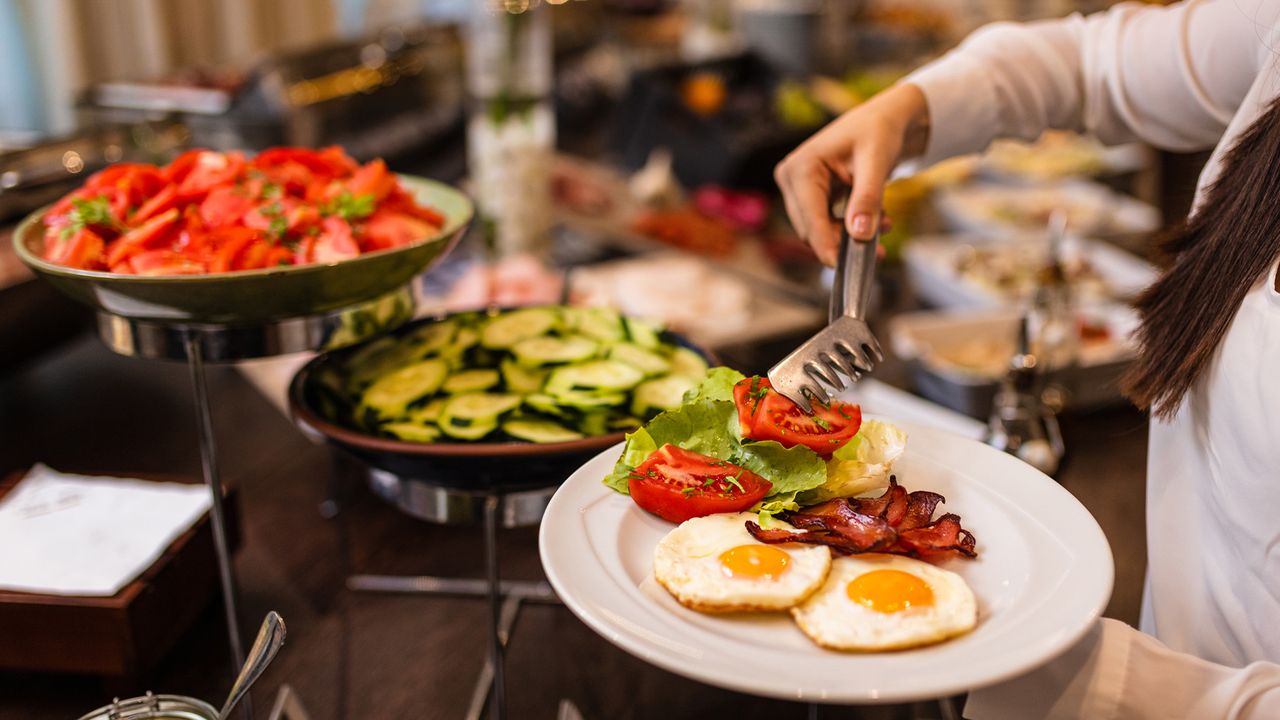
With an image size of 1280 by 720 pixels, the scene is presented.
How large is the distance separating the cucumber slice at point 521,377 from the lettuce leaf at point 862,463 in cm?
46

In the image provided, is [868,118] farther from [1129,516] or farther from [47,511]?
[47,511]

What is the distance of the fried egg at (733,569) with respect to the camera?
0.78 meters

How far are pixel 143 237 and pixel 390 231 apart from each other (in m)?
0.28

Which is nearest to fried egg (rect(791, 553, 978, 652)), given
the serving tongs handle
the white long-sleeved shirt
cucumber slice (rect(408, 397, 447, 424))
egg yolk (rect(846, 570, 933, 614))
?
egg yolk (rect(846, 570, 933, 614))

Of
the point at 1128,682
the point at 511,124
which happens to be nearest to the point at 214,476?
the point at 1128,682

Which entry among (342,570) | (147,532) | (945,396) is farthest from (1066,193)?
(147,532)

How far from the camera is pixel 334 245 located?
1207mm

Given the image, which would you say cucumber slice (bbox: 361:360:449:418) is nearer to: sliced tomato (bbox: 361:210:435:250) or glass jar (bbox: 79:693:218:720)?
sliced tomato (bbox: 361:210:435:250)

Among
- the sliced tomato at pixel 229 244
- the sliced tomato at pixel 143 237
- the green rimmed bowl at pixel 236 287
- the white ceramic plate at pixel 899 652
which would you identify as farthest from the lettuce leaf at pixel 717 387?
the sliced tomato at pixel 143 237

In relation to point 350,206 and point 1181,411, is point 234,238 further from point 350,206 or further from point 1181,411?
point 1181,411

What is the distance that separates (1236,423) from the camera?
40.9 inches

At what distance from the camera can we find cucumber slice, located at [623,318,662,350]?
1385mm

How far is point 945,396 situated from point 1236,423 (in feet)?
3.24

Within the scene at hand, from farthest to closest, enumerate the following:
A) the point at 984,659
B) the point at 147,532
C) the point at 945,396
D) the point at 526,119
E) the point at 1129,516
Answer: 1. the point at 526,119
2. the point at 945,396
3. the point at 1129,516
4. the point at 147,532
5. the point at 984,659
